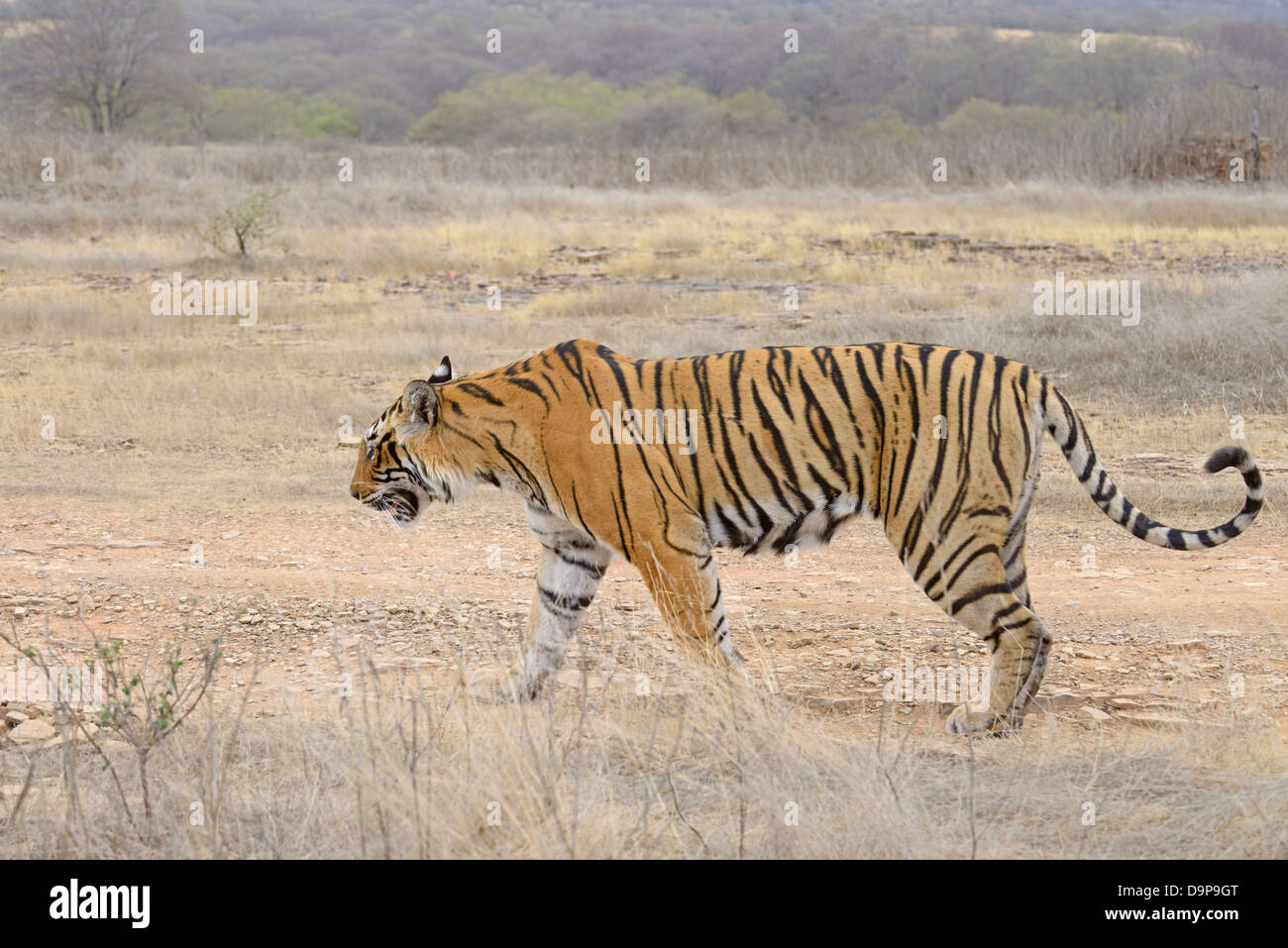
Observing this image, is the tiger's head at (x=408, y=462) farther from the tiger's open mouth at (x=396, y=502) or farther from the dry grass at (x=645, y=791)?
the dry grass at (x=645, y=791)

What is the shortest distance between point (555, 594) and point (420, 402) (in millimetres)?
900

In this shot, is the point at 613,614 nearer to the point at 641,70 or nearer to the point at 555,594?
the point at 555,594

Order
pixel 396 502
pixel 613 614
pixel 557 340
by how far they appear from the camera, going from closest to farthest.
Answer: pixel 396 502 → pixel 613 614 → pixel 557 340

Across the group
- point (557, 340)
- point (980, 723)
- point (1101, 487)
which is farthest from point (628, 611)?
point (557, 340)

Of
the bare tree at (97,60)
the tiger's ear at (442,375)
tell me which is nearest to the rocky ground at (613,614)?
the tiger's ear at (442,375)

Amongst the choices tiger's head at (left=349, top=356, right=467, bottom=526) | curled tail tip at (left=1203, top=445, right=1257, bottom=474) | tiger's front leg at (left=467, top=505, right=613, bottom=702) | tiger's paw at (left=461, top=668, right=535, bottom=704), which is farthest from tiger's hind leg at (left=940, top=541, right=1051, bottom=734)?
tiger's head at (left=349, top=356, right=467, bottom=526)

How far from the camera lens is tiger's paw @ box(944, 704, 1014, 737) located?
5.02 metres

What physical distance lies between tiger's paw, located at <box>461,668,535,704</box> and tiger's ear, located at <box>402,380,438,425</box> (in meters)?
1.01

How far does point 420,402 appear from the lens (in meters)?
5.31

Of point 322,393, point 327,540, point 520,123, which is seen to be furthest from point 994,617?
point 520,123

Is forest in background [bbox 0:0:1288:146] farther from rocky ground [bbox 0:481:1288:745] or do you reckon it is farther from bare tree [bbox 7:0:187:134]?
rocky ground [bbox 0:481:1288:745]

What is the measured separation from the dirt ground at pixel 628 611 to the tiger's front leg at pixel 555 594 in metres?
0.22

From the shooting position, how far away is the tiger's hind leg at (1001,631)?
489cm
